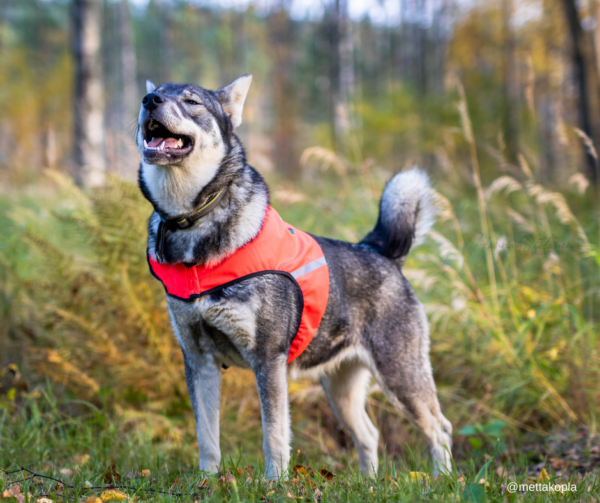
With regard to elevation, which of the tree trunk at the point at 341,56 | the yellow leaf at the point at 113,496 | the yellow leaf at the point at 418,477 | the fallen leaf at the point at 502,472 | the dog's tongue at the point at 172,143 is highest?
→ the tree trunk at the point at 341,56

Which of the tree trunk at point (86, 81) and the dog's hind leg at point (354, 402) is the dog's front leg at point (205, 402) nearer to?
the dog's hind leg at point (354, 402)

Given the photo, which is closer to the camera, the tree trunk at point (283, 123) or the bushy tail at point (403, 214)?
the bushy tail at point (403, 214)

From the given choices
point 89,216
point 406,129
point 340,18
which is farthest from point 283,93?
point 89,216

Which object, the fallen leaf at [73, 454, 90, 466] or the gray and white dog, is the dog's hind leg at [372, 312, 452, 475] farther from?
the fallen leaf at [73, 454, 90, 466]

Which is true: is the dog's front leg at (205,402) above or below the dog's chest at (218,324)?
below

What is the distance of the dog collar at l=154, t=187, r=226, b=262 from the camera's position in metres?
2.54

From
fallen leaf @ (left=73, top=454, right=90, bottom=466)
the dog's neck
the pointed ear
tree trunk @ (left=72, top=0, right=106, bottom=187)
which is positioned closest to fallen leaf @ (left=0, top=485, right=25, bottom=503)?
fallen leaf @ (left=73, top=454, right=90, bottom=466)

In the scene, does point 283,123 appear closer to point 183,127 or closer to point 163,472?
point 183,127

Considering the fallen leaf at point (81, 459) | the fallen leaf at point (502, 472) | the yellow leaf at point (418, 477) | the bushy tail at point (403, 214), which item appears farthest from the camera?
the bushy tail at point (403, 214)

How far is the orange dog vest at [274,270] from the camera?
95.5 inches

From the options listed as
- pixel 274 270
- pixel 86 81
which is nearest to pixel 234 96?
pixel 274 270

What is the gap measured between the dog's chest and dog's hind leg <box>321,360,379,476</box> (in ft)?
3.39

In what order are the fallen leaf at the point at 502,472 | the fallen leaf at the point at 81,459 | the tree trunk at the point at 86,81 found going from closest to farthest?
1. the fallen leaf at the point at 502,472
2. the fallen leaf at the point at 81,459
3. the tree trunk at the point at 86,81

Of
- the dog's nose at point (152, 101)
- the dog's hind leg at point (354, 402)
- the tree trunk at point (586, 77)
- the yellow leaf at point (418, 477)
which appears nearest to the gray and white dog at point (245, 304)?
the dog's nose at point (152, 101)
